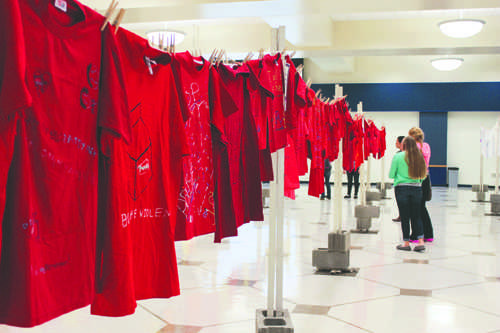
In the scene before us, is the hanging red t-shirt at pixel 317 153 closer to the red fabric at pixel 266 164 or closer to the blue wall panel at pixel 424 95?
the red fabric at pixel 266 164

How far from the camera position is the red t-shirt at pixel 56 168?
5.10ft

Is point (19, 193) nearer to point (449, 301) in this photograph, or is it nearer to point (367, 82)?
point (449, 301)

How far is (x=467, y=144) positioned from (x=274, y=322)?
18.4 metres

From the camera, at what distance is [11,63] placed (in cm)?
145

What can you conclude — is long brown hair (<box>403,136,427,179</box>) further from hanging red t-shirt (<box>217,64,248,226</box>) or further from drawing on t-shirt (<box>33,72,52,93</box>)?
drawing on t-shirt (<box>33,72,52,93</box>)

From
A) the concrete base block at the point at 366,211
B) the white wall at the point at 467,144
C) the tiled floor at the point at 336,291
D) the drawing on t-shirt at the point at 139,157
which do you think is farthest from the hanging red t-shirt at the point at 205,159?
the white wall at the point at 467,144

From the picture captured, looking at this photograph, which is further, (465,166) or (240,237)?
(465,166)

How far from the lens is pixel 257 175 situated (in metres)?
3.00

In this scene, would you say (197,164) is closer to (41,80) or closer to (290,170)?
(41,80)

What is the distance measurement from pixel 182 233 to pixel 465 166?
19.2m

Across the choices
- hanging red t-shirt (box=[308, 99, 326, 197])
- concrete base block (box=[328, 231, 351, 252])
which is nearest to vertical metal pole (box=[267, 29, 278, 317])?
hanging red t-shirt (box=[308, 99, 326, 197])

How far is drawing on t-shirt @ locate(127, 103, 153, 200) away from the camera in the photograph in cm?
207

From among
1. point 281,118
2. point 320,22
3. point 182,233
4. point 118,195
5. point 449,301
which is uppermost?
point 320,22

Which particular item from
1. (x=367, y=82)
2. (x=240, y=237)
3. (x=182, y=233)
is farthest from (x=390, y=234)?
(x=367, y=82)
